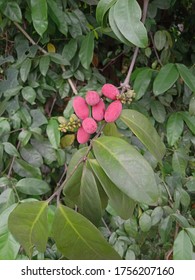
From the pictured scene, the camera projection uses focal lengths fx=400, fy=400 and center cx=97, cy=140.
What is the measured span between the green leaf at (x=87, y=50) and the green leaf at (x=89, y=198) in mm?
432

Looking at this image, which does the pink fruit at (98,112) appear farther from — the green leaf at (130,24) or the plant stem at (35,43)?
the plant stem at (35,43)

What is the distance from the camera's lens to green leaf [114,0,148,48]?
0.71 m

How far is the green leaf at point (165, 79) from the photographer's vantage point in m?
0.93

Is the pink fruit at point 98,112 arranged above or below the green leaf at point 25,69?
above

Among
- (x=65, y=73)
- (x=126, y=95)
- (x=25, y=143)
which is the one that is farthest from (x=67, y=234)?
(x=65, y=73)

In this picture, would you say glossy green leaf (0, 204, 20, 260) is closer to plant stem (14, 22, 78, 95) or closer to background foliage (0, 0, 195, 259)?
background foliage (0, 0, 195, 259)

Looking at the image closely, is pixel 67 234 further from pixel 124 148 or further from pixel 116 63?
pixel 116 63

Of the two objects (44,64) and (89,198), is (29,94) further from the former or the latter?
(89,198)

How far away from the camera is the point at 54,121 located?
984mm

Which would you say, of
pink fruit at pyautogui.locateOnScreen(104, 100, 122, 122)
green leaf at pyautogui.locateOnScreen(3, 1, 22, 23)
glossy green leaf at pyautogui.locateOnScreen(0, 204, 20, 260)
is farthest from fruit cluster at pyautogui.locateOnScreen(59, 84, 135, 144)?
green leaf at pyautogui.locateOnScreen(3, 1, 22, 23)

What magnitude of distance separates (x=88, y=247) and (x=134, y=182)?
13 centimetres

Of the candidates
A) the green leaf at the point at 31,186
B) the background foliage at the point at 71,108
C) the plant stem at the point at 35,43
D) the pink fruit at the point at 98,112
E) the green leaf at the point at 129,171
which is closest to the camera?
the green leaf at the point at 129,171

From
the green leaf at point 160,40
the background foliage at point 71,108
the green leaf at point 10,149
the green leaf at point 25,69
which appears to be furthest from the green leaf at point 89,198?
the green leaf at point 160,40

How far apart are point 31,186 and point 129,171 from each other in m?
0.39
